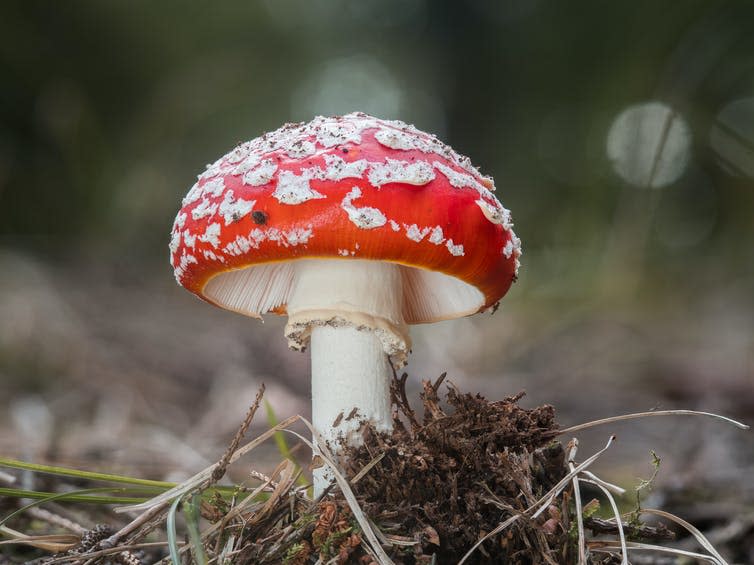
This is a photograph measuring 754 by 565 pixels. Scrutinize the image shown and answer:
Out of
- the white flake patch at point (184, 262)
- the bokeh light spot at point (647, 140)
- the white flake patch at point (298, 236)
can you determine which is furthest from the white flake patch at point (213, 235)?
the bokeh light spot at point (647, 140)

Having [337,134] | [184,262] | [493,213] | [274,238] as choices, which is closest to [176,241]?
[184,262]

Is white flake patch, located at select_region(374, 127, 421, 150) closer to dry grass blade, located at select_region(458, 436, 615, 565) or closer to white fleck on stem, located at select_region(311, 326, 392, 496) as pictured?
white fleck on stem, located at select_region(311, 326, 392, 496)

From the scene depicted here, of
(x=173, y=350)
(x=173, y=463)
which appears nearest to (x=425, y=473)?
(x=173, y=463)

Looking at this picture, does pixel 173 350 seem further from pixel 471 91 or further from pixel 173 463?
pixel 471 91

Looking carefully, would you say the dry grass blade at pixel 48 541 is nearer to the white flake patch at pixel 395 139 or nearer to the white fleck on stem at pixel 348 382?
the white fleck on stem at pixel 348 382

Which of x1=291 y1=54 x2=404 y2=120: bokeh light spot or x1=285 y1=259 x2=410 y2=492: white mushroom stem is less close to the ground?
x1=291 y1=54 x2=404 y2=120: bokeh light spot

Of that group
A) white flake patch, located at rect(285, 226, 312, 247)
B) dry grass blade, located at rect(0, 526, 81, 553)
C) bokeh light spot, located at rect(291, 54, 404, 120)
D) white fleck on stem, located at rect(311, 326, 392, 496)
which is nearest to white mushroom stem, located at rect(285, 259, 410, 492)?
white fleck on stem, located at rect(311, 326, 392, 496)
